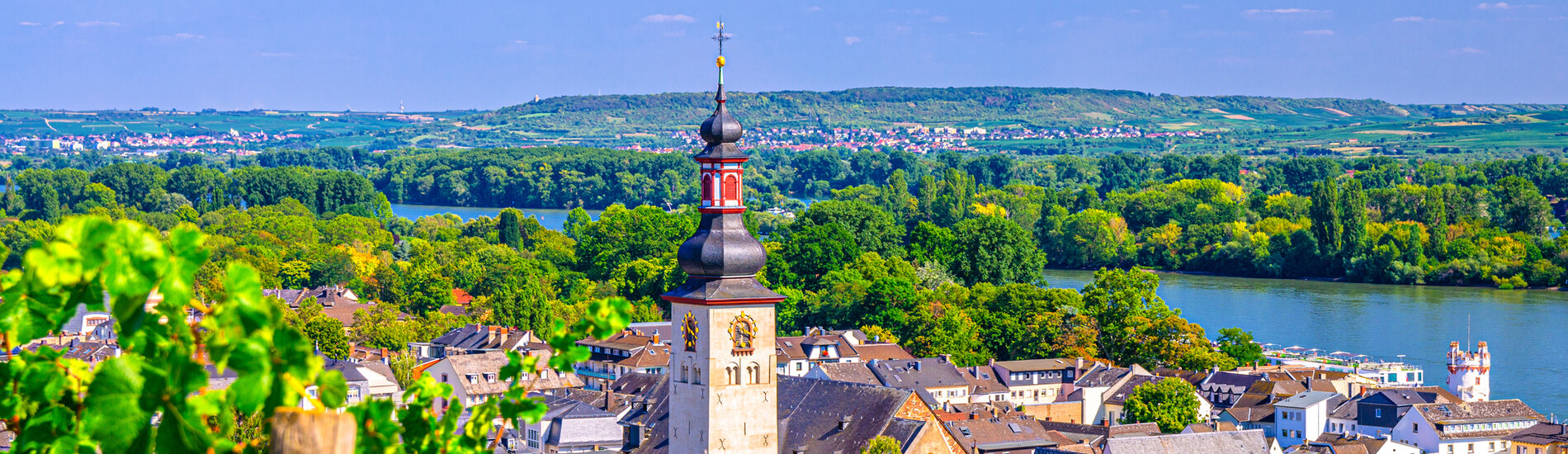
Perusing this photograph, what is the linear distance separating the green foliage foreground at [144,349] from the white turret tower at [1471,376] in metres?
35.6

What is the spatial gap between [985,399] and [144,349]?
113 feet

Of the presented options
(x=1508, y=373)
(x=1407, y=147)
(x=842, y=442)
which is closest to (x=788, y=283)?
(x=1508, y=373)

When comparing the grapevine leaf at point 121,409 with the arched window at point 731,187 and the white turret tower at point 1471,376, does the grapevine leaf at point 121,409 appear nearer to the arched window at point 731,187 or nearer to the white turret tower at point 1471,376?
the arched window at point 731,187

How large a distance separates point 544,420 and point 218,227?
45.1 meters

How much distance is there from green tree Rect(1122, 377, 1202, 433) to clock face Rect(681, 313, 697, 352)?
16.5 meters

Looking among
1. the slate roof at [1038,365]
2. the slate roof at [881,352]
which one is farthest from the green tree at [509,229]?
the slate roof at [1038,365]

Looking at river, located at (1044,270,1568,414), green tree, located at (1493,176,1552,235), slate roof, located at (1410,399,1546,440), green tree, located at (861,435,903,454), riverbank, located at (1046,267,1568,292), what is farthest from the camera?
green tree, located at (1493,176,1552,235)

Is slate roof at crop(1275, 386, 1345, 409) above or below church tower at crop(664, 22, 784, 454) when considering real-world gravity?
below

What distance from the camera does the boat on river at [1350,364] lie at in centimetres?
3878

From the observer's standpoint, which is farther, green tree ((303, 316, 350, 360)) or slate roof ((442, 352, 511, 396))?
green tree ((303, 316, 350, 360))

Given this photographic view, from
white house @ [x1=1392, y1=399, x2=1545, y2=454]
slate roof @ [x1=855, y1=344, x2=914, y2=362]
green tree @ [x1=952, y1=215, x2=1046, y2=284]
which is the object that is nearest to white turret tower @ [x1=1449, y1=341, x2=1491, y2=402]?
white house @ [x1=1392, y1=399, x2=1545, y2=454]

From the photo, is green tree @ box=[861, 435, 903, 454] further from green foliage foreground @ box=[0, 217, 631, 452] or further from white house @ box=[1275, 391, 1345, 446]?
green foliage foreground @ box=[0, 217, 631, 452]

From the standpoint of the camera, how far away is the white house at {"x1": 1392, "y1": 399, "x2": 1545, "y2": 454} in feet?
103

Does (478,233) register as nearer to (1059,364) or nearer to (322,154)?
(1059,364)
